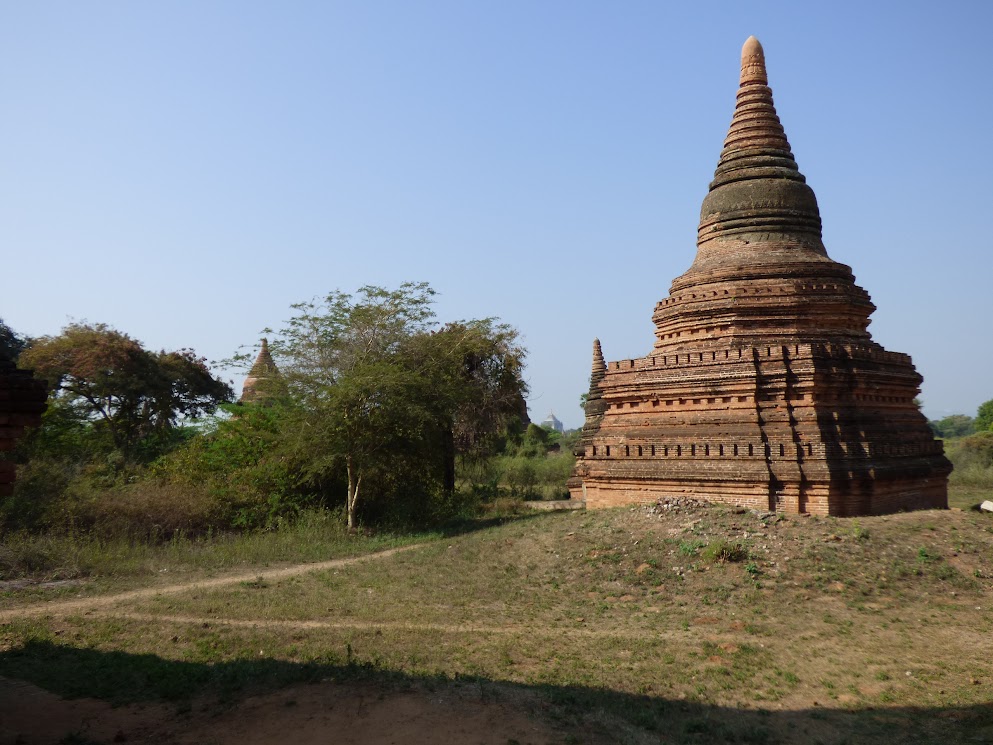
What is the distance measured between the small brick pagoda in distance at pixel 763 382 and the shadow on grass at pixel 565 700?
7.06 metres

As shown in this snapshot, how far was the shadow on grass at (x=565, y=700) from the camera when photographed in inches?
243

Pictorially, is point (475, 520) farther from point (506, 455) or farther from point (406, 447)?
point (506, 455)

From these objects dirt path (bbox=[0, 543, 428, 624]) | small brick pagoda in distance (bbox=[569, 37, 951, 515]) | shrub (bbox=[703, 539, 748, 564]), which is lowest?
dirt path (bbox=[0, 543, 428, 624])

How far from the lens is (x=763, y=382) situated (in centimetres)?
1416

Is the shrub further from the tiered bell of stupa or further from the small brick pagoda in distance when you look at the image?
the tiered bell of stupa

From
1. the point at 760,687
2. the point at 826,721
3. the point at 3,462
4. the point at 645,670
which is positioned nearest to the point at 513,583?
the point at 645,670

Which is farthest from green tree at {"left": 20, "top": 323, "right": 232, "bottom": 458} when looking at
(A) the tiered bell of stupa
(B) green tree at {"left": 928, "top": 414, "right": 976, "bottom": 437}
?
(B) green tree at {"left": 928, "top": 414, "right": 976, "bottom": 437}

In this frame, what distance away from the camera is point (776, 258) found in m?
15.8

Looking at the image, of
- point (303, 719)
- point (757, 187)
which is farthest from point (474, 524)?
point (303, 719)

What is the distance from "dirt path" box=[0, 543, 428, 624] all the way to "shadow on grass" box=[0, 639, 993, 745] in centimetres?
210

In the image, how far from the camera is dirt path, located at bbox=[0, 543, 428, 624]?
33.4 feet

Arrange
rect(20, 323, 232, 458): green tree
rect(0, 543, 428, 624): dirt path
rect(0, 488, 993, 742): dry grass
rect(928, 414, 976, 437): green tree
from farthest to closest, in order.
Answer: rect(928, 414, 976, 437): green tree, rect(20, 323, 232, 458): green tree, rect(0, 543, 428, 624): dirt path, rect(0, 488, 993, 742): dry grass

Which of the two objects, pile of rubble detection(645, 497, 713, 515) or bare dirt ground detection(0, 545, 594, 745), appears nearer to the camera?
bare dirt ground detection(0, 545, 594, 745)

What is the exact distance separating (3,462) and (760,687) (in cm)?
701
